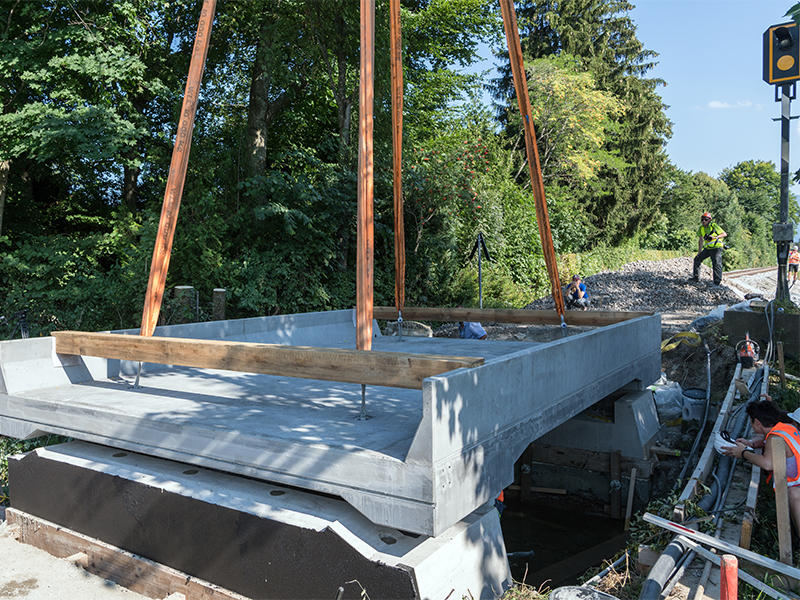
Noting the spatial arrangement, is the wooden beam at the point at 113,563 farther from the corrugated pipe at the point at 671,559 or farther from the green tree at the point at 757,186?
the green tree at the point at 757,186

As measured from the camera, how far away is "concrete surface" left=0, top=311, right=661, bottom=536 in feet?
12.1

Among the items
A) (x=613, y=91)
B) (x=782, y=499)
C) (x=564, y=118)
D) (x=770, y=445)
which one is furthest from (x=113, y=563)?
(x=613, y=91)

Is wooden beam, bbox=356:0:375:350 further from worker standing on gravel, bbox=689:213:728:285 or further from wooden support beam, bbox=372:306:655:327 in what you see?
worker standing on gravel, bbox=689:213:728:285

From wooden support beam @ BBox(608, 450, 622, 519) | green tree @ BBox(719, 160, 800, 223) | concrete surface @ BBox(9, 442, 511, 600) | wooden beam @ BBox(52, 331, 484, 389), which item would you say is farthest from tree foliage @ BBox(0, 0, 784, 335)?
green tree @ BBox(719, 160, 800, 223)

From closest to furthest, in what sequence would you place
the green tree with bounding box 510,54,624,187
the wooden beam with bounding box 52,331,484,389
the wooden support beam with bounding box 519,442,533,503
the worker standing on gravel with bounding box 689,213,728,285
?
the wooden beam with bounding box 52,331,484,389 < the wooden support beam with bounding box 519,442,533,503 < the worker standing on gravel with bounding box 689,213,728,285 < the green tree with bounding box 510,54,624,187

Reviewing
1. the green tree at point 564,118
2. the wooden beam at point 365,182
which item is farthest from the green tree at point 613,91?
the wooden beam at point 365,182

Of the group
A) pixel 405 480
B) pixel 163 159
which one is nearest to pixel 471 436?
pixel 405 480

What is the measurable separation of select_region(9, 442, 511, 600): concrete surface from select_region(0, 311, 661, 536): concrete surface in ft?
0.72

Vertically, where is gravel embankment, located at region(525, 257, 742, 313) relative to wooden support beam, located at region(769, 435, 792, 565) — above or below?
above

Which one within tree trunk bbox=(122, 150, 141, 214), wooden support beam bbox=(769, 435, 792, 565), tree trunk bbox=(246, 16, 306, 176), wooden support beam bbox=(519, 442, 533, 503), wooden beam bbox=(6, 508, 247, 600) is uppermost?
tree trunk bbox=(246, 16, 306, 176)

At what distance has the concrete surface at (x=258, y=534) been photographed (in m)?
3.75

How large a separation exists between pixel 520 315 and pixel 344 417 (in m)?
4.39

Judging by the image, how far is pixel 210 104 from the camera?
1593 cm

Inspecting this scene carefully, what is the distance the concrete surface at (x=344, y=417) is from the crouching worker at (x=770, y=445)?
1523 millimetres
